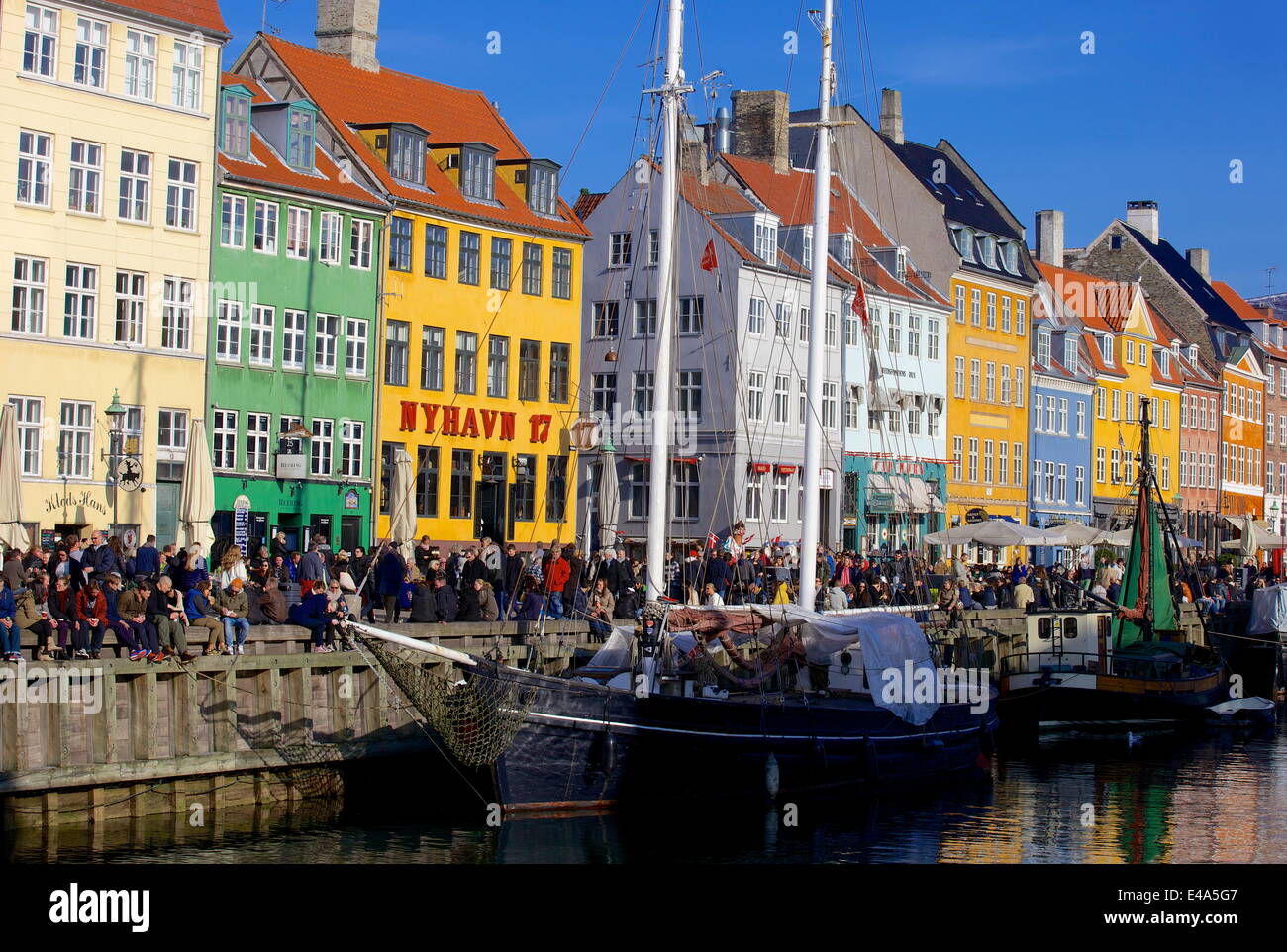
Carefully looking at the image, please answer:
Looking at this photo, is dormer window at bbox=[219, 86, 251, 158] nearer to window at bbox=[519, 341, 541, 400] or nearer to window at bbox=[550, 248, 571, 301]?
window at bbox=[519, 341, 541, 400]

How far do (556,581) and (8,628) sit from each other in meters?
11.3

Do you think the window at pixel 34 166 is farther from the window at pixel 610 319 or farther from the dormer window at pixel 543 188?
the window at pixel 610 319

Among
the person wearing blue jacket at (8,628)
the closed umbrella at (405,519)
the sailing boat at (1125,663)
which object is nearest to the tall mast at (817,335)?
the sailing boat at (1125,663)

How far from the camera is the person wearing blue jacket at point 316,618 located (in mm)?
26766

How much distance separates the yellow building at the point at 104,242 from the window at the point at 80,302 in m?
0.03

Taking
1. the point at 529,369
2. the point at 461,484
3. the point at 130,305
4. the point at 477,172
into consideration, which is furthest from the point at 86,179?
the point at 529,369

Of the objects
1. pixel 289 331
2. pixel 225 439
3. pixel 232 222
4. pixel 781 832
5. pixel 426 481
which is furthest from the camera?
pixel 426 481

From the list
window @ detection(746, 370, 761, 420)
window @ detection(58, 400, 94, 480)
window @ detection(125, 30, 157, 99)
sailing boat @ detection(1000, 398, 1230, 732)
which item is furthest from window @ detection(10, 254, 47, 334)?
window @ detection(746, 370, 761, 420)

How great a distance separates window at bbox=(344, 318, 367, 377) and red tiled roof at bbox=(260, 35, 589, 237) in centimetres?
359

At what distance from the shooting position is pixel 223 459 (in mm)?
44969

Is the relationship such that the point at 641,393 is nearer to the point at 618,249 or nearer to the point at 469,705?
the point at 618,249

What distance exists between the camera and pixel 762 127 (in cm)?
6650
